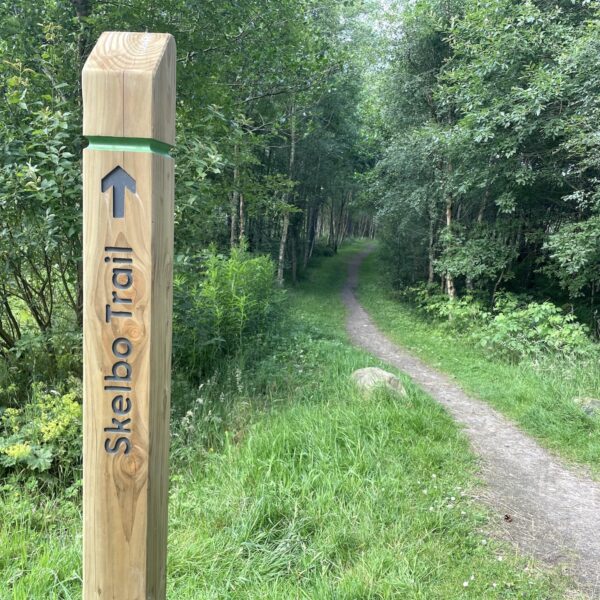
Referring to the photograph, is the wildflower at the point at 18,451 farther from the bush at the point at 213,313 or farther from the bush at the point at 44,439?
the bush at the point at 213,313

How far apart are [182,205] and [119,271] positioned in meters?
3.37

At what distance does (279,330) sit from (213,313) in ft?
7.04

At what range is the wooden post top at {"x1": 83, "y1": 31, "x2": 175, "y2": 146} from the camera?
136 cm

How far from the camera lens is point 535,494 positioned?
3812 millimetres

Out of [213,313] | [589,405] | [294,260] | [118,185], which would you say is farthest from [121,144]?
[294,260]

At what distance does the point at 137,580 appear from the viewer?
1.46 metres

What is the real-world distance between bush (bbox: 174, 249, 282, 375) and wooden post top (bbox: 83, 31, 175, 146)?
4373mm

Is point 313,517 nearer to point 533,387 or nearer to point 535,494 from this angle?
point 535,494

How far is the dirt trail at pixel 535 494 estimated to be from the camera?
121 inches

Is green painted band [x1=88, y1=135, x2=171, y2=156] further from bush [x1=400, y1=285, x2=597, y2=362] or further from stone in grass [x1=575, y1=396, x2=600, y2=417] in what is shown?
bush [x1=400, y1=285, x2=597, y2=362]

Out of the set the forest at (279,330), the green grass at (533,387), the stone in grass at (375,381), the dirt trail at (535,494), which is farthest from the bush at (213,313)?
the green grass at (533,387)

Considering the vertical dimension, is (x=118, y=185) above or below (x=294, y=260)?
above

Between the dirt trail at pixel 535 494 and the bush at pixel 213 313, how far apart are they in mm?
3122

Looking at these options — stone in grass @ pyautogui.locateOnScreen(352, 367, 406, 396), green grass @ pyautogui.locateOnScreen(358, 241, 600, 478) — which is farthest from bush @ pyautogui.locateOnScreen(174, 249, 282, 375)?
green grass @ pyautogui.locateOnScreen(358, 241, 600, 478)
